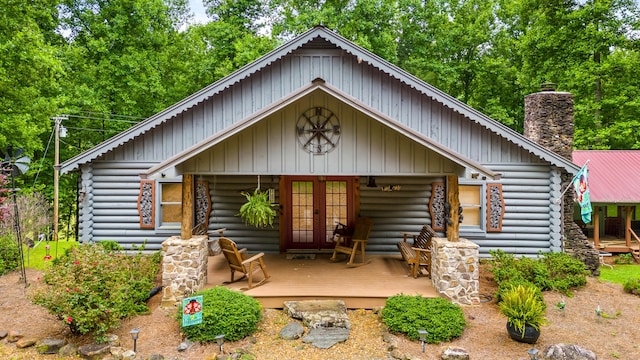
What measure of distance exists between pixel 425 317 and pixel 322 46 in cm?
784

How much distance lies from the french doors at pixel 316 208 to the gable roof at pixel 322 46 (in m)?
3.18

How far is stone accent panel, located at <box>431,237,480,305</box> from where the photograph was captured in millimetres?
6867

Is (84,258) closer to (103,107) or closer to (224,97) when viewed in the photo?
(224,97)

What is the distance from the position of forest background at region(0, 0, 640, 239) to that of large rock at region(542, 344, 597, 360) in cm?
1516

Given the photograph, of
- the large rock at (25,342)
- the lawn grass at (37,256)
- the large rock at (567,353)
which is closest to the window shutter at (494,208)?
the large rock at (567,353)

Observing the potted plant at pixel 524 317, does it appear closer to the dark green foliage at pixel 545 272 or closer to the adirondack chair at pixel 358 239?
the dark green foliage at pixel 545 272

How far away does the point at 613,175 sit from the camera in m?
12.9

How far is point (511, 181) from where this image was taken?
10.2 metres

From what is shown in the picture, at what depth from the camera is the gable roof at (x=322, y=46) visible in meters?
9.70

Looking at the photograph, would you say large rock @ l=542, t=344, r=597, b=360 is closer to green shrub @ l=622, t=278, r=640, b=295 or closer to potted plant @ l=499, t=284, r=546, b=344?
potted plant @ l=499, t=284, r=546, b=344

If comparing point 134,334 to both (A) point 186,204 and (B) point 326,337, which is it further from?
(B) point 326,337

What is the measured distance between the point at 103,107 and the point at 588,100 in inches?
894

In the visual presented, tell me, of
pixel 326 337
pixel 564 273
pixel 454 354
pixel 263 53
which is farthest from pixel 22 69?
pixel 564 273

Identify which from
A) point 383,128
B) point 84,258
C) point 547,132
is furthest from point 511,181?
point 84,258
